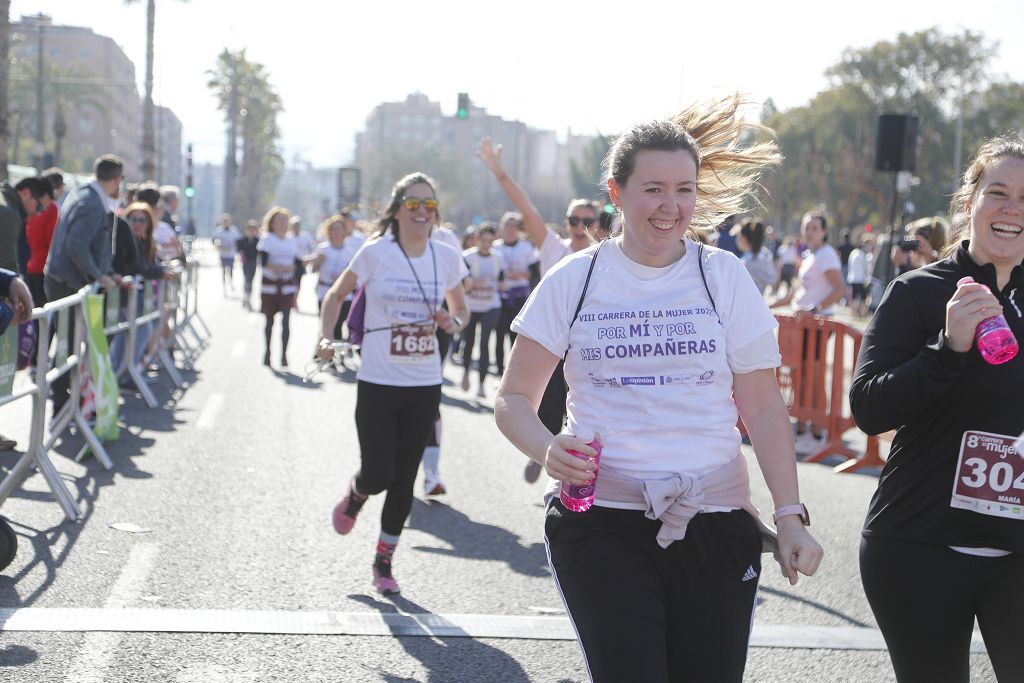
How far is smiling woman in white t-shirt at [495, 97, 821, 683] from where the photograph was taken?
3.00 m

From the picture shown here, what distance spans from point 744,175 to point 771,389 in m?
0.81

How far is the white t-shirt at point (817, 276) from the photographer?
1184 cm

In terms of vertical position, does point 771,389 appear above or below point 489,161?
below

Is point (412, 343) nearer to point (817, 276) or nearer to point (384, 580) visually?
point (384, 580)

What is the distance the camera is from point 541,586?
21.0 ft

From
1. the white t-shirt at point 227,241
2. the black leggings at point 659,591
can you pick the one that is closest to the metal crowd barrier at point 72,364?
the black leggings at point 659,591

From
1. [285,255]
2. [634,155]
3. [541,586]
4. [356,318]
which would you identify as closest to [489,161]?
[356,318]

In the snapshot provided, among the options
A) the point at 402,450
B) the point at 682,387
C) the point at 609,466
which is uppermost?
the point at 682,387

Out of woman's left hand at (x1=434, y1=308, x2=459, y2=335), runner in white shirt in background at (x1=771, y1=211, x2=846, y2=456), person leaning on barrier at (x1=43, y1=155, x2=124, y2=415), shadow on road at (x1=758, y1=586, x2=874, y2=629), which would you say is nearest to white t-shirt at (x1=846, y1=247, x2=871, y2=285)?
runner in white shirt in background at (x1=771, y1=211, x2=846, y2=456)

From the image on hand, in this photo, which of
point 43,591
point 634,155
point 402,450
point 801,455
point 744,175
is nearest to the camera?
point 634,155

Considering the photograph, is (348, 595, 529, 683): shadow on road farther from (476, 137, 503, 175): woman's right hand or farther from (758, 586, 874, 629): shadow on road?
(476, 137, 503, 175): woman's right hand

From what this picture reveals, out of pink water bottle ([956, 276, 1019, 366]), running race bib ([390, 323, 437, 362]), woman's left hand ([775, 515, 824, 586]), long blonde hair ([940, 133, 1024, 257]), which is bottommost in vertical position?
woman's left hand ([775, 515, 824, 586])

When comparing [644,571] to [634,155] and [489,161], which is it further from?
[489,161]

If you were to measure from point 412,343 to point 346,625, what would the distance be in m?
1.53
